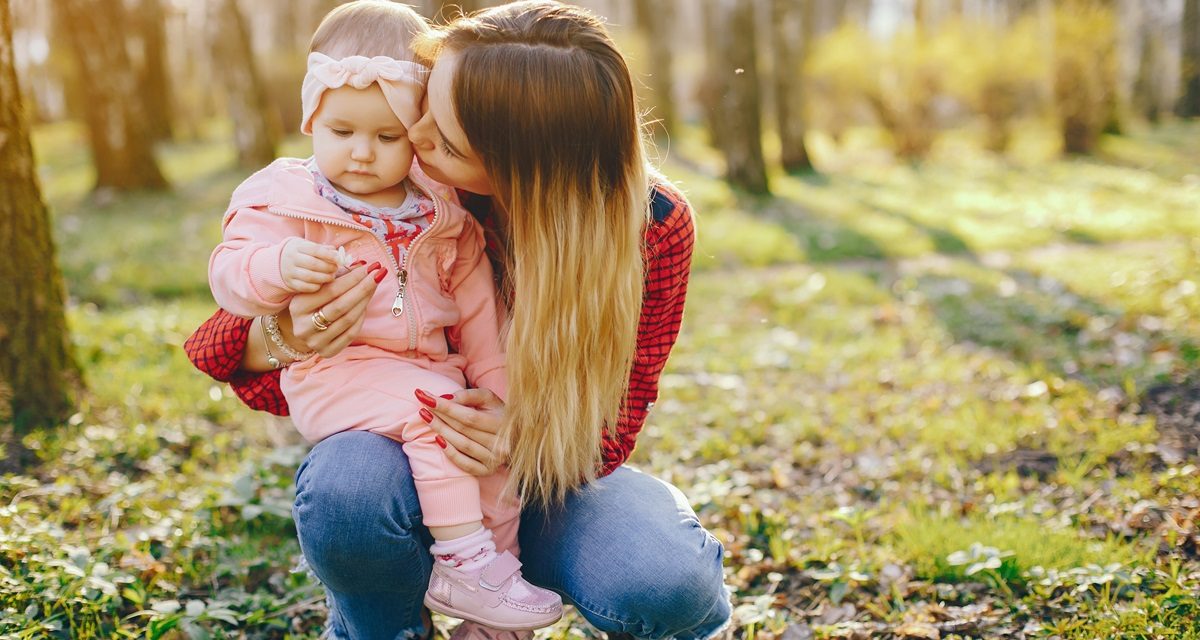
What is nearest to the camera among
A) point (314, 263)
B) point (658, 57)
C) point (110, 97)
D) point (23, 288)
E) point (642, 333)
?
point (314, 263)

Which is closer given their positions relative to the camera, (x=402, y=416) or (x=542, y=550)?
(x=402, y=416)

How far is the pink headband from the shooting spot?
1.84 metres

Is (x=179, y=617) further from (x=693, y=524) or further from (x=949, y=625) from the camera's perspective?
(x=949, y=625)

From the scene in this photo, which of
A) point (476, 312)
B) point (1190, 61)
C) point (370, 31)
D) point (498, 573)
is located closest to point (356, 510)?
point (498, 573)

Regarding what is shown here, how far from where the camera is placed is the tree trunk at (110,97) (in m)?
8.93

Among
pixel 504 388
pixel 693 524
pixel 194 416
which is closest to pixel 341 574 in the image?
pixel 504 388

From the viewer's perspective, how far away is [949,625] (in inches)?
91.3

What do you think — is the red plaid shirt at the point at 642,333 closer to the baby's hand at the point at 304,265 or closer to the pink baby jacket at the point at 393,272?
the pink baby jacket at the point at 393,272

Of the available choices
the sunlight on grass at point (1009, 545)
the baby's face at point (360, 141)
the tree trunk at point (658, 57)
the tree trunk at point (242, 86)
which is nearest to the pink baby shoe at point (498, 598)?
the baby's face at point (360, 141)

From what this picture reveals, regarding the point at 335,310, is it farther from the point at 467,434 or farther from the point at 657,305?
the point at 657,305

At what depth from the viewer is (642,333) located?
209 centimetres

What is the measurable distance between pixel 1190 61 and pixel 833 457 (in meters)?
17.8

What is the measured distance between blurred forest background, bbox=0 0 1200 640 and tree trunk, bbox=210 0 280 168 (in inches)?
8.1

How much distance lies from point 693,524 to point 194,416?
2.37 meters
